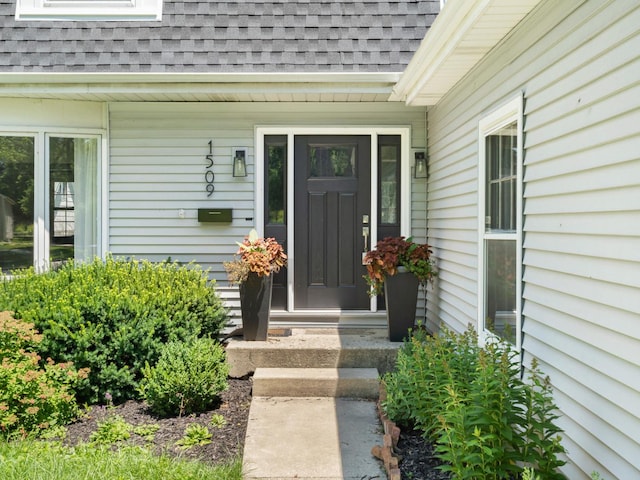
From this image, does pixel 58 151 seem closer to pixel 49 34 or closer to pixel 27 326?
pixel 49 34

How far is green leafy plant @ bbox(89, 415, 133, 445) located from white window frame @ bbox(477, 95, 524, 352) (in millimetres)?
2458

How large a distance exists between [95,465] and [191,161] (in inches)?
152

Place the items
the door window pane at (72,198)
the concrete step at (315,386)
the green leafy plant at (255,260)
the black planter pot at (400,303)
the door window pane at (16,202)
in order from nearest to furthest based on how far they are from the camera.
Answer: the concrete step at (315,386) < the green leafy plant at (255,260) < the black planter pot at (400,303) < the door window pane at (16,202) < the door window pane at (72,198)

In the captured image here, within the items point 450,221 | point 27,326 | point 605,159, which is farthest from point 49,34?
point 605,159

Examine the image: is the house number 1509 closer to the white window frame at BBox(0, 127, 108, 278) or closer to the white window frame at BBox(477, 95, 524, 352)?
the white window frame at BBox(0, 127, 108, 278)

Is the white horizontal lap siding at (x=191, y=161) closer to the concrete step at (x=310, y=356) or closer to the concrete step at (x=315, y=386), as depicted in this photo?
the concrete step at (x=310, y=356)

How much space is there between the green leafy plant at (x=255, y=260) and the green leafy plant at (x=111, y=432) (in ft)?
5.92

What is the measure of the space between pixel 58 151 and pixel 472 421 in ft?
17.5

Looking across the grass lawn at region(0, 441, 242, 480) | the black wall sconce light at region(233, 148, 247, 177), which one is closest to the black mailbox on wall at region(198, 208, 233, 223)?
the black wall sconce light at region(233, 148, 247, 177)

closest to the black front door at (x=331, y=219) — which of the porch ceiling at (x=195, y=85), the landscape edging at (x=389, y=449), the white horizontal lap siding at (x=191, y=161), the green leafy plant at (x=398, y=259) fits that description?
the white horizontal lap siding at (x=191, y=161)

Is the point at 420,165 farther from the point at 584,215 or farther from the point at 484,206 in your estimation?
the point at 584,215

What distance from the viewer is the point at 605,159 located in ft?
9.27

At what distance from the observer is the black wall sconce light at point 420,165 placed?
6.84 m

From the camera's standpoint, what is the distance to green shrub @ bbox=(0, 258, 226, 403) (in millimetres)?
5137
